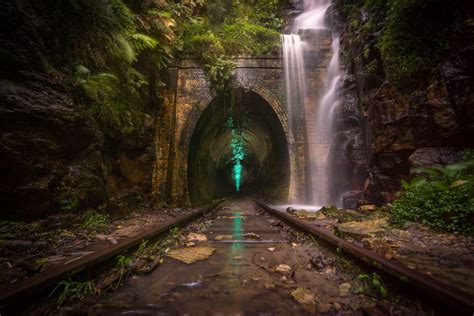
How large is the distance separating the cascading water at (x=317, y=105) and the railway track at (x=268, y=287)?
7.24 meters

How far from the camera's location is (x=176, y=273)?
6.95ft

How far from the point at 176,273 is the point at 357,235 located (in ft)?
8.06

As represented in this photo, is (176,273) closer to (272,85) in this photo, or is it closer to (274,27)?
(272,85)

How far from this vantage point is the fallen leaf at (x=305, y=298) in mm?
1463

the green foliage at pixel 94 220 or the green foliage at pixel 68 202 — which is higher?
the green foliage at pixel 68 202

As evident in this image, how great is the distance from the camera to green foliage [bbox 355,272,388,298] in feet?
5.16

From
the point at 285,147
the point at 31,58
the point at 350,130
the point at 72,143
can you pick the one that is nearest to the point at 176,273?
the point at 72,143

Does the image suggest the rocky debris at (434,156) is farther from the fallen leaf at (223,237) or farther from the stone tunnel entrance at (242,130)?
the stone tunnel entrance at (242,130)

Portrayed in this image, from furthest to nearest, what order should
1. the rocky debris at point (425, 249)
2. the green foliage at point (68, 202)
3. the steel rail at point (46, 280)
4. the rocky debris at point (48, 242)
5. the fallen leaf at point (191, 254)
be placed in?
the green foliage at point (68, 202) → the fallen leaf at point (191, 254) → the rocky debris at point (48, 242) → the rocky debris at point (425, 249) → the steel rail at point (46, 280)

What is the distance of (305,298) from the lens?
1.58 metres

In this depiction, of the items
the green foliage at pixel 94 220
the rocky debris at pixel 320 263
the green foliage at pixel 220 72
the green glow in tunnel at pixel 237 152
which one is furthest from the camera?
the green glow in tunnel at pixel 237 152

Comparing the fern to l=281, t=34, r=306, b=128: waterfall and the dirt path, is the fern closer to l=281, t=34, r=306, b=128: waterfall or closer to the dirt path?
l=281, t=34, r=306, b=128: waterfall

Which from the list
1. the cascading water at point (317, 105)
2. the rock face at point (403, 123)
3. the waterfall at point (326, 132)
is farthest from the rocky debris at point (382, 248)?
the cascading water at point (317, 105)

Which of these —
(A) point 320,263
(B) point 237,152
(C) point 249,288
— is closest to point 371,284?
(A) point 320,263
